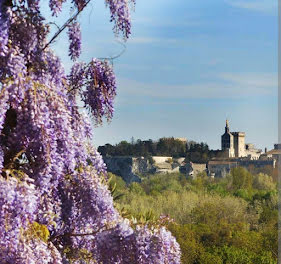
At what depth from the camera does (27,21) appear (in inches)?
209

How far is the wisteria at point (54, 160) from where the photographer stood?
4.81 meters

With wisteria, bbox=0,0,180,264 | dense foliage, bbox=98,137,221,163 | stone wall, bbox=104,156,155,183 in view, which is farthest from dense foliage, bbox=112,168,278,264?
dense foliage, bbox=98,137,221,163

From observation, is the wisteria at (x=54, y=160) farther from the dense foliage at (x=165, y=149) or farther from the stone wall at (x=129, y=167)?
the dense foliage at (x=165, y=149)

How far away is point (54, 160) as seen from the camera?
16.6ft

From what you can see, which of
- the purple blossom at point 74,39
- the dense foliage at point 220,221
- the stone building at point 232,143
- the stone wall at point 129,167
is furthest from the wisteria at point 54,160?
the stone building at point 232,143

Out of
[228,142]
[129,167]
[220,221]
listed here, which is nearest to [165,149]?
[129,167]

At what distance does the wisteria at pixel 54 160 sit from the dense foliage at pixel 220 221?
8.56 feet

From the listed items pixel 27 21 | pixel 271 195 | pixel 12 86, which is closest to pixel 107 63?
pixel 27 21

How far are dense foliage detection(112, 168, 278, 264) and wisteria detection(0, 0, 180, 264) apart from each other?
8.56ft

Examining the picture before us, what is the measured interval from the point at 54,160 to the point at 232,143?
104710 millimetres

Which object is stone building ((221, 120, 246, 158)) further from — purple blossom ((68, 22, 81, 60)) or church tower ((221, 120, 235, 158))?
purple blossom ((68, 22, 81, 60))

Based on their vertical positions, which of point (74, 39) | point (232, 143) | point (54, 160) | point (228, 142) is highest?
point (228, 142)

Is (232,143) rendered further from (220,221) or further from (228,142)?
(220,221)

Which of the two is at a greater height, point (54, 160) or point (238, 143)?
point (238, 143)
